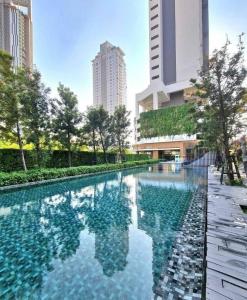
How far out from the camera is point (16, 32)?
686 inches

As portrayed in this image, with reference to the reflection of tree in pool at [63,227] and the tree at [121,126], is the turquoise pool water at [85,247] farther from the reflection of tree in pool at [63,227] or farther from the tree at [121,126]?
the tree at [121,126]

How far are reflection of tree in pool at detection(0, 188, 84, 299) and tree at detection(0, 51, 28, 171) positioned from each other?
6.43 meters

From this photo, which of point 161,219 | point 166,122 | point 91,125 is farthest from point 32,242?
point 166,122

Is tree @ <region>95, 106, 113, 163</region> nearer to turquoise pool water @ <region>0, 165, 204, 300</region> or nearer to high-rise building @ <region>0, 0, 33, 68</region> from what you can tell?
high-rise building @ <region>0, 0, 33, 68</region>

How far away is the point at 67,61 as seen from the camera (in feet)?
65.3

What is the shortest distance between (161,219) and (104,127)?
17058 millimetres

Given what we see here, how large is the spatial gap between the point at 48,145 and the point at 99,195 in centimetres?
720

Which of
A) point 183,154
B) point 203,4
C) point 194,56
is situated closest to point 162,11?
point 203,4

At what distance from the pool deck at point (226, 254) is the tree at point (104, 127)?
56.2 feet

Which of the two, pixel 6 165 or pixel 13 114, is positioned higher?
pixel 13 114

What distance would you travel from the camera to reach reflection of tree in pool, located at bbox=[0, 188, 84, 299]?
2.91 meters

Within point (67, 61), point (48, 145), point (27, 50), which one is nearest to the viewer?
point (48, 145)

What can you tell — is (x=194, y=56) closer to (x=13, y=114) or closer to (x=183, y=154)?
(x=183, y=154)

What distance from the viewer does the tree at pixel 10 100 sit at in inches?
450
